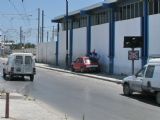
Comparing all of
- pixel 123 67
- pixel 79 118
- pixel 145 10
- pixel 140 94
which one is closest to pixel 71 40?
pixel 123 67

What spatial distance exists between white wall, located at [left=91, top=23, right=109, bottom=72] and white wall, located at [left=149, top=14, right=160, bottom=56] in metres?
10.9

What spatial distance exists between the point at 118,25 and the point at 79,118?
33.8 metres

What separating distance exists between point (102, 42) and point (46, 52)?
3588 cm

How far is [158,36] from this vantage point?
41.5 metres

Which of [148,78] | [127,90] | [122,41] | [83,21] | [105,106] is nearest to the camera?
[105,106]

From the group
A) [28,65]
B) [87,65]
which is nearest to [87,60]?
[87,65]

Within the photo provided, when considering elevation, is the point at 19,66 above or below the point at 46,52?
below

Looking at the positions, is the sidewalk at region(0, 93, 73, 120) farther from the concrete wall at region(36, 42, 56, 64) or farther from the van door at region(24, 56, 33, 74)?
the concrete wall at region(36, 42, 56, 64)

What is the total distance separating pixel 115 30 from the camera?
5138 centimetres

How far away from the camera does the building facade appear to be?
142ft

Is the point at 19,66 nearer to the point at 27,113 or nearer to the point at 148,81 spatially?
the point at 148,81

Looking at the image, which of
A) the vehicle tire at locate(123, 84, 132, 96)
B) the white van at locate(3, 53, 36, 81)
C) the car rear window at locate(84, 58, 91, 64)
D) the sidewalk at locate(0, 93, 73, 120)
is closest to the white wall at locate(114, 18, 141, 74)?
the car rear window at locate(84, 58, 91, 64)

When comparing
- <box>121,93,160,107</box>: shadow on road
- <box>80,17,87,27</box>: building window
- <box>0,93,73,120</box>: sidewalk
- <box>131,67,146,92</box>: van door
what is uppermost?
<box>80,17,87,27</box>: building window

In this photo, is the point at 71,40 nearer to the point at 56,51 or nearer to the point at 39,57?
the point at 56,51
